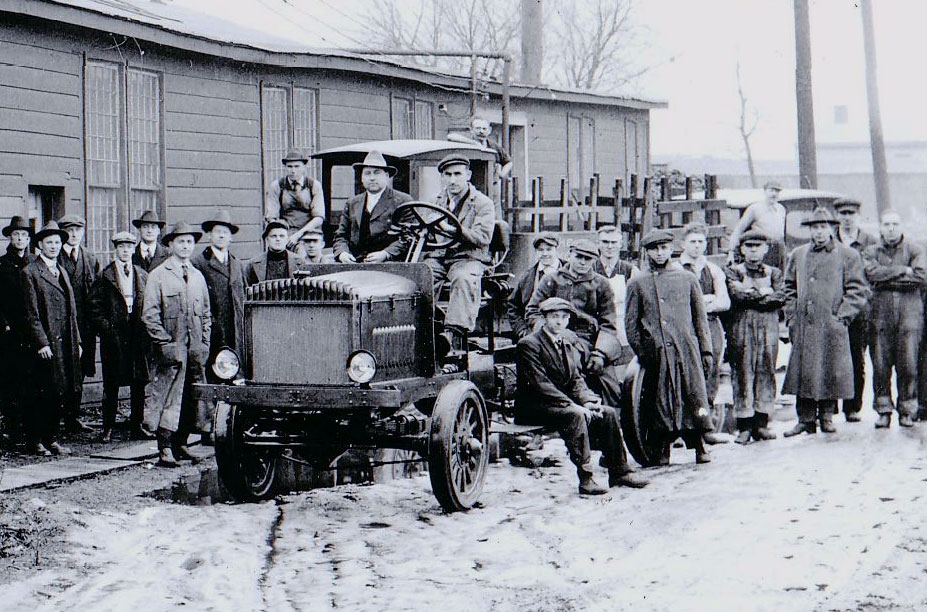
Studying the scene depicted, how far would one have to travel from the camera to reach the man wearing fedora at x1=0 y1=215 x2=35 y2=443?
10133 mm

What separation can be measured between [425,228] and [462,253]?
33 cm

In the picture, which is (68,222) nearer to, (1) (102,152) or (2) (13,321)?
(2) (13,321)

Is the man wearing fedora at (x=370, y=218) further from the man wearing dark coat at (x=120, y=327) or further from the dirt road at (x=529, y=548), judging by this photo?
the man wearing dark coat at (x=120, y=327)

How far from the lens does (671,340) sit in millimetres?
9797

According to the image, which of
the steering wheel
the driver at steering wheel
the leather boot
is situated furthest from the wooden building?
the leather boot

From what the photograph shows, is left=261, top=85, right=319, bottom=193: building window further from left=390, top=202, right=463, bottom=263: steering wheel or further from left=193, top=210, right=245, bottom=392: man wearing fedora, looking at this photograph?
left=390, top=202, right=463, bottom=263: steering wheel

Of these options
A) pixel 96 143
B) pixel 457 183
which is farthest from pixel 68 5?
pixel 457 183

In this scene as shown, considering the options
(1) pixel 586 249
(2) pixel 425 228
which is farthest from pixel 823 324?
(2) pixel 425 228

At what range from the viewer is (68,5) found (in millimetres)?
13086

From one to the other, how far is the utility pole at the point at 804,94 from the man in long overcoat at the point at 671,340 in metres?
14.2

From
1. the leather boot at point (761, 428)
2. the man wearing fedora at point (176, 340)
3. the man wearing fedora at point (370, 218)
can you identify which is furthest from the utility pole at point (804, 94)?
the man wearing fedora at point (176, 340)

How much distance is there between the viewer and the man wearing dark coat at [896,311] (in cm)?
1163

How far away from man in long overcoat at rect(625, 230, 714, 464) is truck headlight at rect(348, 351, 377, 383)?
9.56 feet

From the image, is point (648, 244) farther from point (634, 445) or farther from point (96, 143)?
point (96, 143)
